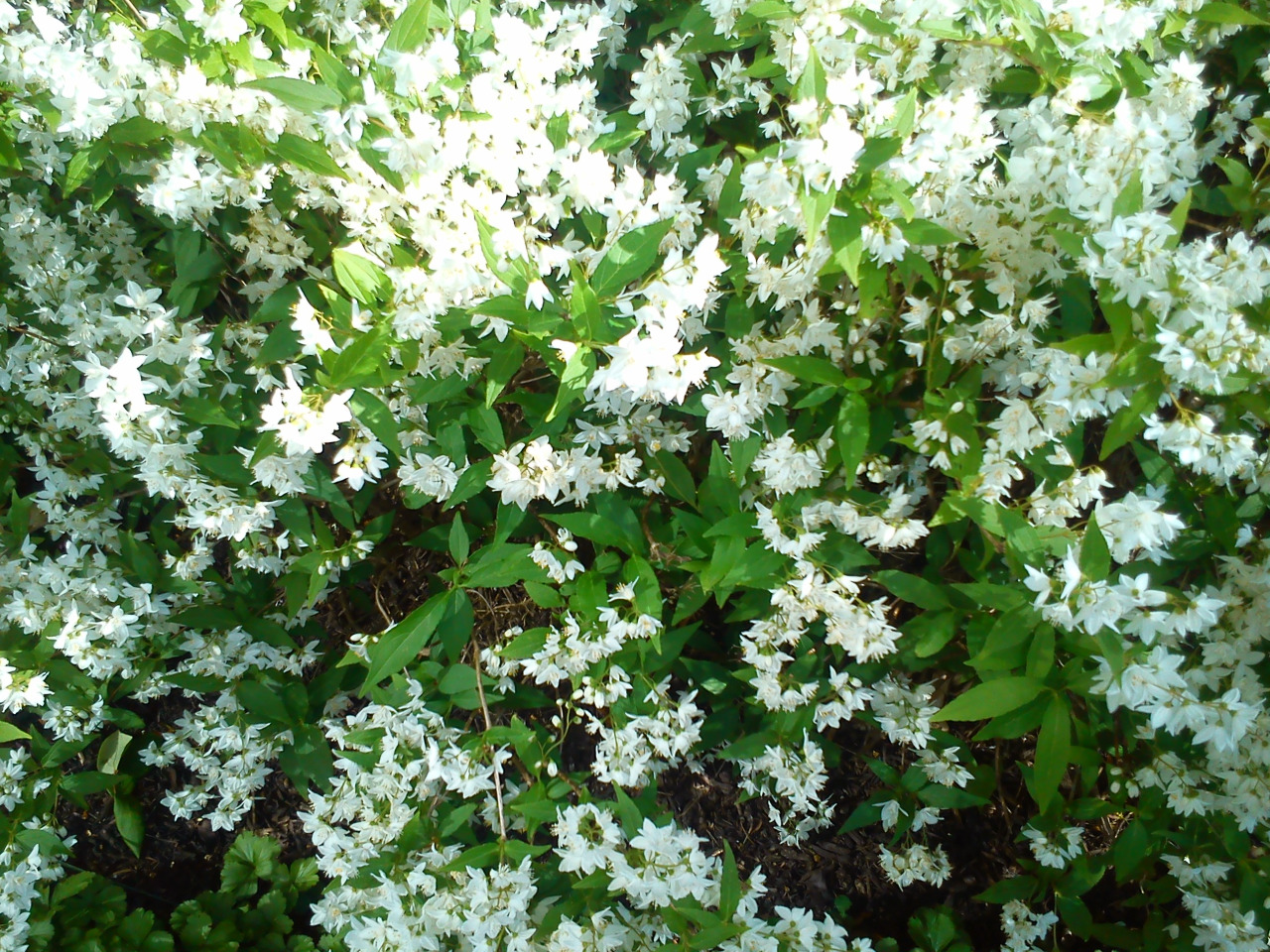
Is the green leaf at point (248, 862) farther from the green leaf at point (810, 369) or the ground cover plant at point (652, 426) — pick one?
the green leaf at point (810, 369)

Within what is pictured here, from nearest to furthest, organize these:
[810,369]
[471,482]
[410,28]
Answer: [410,28], [810,369], [471,482]

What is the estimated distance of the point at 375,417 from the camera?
2201 mm

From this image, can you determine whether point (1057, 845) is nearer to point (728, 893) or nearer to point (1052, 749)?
point (1052, 749)

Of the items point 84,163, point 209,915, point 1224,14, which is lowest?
point 209,915

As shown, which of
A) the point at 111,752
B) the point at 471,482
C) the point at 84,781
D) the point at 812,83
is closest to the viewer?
the point at 812,83

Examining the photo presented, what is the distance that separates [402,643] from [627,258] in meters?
1.34

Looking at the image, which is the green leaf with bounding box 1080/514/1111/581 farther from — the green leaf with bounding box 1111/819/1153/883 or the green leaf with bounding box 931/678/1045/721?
the green leaf with bounding box 1111/819/1153/883

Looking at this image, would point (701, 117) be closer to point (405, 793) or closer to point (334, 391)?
point (334, 391)

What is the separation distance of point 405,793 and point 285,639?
2.78 feet

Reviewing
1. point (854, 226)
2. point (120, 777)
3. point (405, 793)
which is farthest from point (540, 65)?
point (120, 777)

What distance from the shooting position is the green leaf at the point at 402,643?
2455 mm

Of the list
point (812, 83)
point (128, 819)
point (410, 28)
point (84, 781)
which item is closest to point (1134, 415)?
point (812, 83)

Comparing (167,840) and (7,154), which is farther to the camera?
(167,840)

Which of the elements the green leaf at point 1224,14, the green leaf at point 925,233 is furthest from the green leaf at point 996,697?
the green leaf at point 1224,14
